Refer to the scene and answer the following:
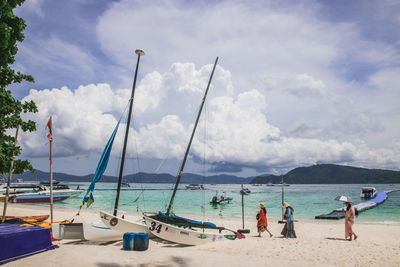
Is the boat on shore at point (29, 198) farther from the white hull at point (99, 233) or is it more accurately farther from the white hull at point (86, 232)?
the white hull at point (99, 233)

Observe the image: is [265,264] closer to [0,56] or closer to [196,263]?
[196,263]

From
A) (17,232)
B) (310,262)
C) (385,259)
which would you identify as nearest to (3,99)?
(17,232)

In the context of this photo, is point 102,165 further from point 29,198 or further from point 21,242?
point 29,198

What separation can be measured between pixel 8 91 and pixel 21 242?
20.8ft

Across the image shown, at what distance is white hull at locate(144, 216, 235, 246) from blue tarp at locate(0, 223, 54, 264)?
17.2ft

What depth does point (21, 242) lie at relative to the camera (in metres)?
9.97

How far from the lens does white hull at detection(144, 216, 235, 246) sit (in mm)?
14758

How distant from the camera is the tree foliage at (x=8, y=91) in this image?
37.5 ft

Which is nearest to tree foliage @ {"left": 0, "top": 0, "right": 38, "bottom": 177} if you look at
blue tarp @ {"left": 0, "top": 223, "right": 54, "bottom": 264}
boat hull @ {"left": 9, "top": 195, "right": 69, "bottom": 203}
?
blue tarp @ {"left": 0, "top": 223, "right": 54, "bottom": 264}

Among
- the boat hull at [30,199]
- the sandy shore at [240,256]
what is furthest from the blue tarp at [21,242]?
the boat hull at [30,199]

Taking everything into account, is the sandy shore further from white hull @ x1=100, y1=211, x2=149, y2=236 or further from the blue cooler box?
white hull @ x1=100, y1=211, x2=149, y2=236

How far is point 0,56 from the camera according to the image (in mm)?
11938

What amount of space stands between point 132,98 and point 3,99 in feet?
27.3

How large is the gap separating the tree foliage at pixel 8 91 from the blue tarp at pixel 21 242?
9.64ft
